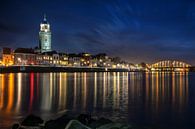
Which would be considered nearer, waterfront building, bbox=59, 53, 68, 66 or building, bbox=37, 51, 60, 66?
building, bbox=37, 51, 60, 66

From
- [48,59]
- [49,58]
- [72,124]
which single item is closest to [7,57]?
[48,59]

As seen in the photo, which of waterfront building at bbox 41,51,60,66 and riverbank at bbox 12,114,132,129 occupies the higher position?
waterfront building at bbox 41,51,60,66

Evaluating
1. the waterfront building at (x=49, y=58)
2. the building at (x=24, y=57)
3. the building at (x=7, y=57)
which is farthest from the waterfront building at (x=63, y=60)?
the building at (x=7, y=57)

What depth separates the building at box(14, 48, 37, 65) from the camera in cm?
16138

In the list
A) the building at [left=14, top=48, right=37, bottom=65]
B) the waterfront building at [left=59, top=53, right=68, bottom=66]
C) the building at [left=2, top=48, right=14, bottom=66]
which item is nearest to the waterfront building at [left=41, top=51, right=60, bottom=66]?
the waterfront building at [left=59, top=53, right=68, bottom=66]

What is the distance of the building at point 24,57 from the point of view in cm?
16138

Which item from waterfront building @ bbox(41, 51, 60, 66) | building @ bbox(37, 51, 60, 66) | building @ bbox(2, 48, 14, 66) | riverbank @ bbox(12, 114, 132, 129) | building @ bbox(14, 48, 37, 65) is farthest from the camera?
waterfront building @ bbox(41, 51, 60, 66)

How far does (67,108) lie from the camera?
23.4m

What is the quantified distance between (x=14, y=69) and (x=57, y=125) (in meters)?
144

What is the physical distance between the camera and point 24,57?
16575 cm

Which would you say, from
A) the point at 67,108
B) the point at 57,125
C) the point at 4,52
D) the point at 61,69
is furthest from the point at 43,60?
the point at 57,125

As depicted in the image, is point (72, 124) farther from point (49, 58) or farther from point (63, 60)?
point (63, 60)

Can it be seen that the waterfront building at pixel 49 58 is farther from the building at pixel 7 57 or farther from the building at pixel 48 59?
the building at pixel 7 57

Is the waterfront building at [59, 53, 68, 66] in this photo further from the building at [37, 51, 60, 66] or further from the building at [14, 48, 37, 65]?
the building at [14, 48, 37, 65]
